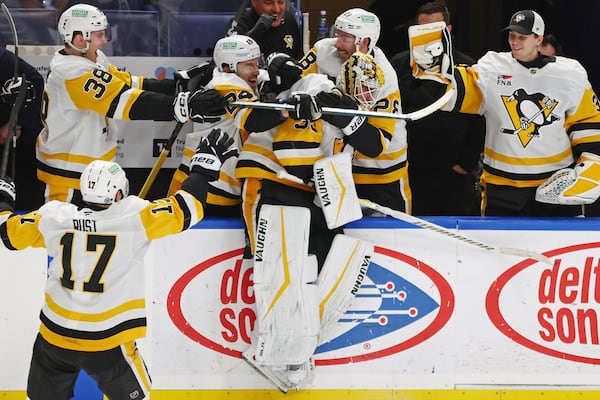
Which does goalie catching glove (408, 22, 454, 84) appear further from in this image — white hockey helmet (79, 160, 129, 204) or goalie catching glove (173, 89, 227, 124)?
white hockey helmet (79, 160, 129, 204)

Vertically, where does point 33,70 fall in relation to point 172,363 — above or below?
above

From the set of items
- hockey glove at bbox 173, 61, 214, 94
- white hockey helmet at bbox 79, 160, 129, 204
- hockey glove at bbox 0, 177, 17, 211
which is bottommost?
hockey glove at bbox 0, 177, 17, 211

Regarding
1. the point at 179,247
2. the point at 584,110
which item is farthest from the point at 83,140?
the point at 584,110

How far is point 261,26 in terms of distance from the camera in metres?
4.54

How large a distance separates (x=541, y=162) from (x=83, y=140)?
1784 mm

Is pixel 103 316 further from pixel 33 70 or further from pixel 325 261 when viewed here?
pixel 33 70

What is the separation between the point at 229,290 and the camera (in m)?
3.83

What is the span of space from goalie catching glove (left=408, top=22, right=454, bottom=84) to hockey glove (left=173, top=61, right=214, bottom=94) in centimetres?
86

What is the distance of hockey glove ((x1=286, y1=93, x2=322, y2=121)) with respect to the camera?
3480mm

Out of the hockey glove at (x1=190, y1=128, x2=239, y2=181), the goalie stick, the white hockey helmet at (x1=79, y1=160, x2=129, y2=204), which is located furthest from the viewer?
the goalie stick

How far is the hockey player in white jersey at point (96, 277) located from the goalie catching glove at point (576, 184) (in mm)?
1379

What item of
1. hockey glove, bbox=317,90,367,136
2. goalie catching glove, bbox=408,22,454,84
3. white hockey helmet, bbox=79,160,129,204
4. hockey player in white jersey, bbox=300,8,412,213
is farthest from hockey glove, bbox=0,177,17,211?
goalie catching glove, bbox=408,22,454,84

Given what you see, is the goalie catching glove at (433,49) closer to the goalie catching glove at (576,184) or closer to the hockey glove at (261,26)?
the goalie catching glove at (576,184)

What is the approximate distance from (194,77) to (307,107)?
3.17 feet
